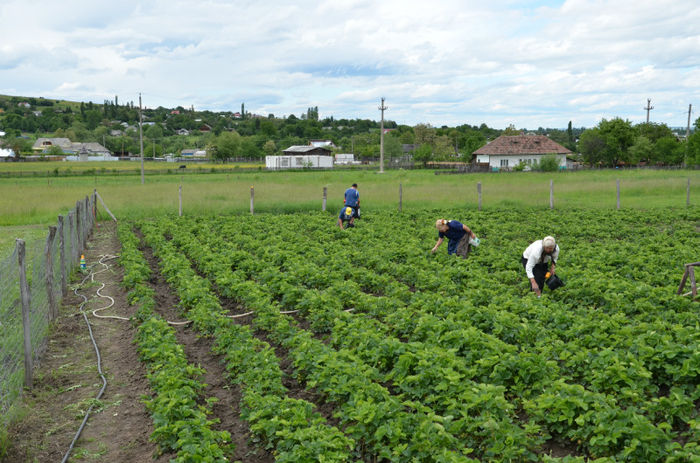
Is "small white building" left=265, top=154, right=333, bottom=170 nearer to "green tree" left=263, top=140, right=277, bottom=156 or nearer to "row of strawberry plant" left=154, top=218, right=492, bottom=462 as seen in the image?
"green tree" left=263, top=140, right=277, bottom=156

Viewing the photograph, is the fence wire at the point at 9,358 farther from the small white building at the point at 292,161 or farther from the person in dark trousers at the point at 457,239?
the small white building at the point at 292,161

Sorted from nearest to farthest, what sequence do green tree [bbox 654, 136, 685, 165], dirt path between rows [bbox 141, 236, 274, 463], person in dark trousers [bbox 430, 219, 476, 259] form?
dirt path between rows [bbox 141, 236, 274, 463]
person in dark trousers [bbox 430, 219, 476, 259]
green tree [bbox 654, 136, 685, 165]

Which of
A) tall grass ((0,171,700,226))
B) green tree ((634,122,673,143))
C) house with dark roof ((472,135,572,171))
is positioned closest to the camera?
tall grass ((0,171,700,226))

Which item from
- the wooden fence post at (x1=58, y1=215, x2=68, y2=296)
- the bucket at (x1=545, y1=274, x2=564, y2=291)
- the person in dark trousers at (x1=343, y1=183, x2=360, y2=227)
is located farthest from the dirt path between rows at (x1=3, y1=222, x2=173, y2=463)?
the person in dark trousers at (x1=343, y1=183, x2=360, y2=227)

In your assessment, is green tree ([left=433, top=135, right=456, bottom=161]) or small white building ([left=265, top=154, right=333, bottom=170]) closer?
small white building ([left=265, top=154, right=333, bottom=170])

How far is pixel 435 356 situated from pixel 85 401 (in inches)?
173

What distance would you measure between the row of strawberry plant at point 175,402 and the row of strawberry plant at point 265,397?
0.45 metres

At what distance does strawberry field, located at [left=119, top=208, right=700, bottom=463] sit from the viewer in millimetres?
5082

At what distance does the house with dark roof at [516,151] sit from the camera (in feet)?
237

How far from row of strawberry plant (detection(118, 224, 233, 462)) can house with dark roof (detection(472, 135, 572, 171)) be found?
6794cm

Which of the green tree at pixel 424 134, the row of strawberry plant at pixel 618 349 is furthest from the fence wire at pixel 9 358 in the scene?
the green tree at pixel 424 134

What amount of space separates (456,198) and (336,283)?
62.5ft

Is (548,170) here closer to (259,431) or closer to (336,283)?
(336,283)

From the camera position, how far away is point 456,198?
2853 cm
